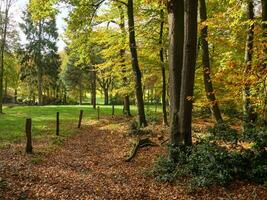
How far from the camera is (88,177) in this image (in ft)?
33.5

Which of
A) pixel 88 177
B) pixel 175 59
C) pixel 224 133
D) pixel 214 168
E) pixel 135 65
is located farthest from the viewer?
pixel 135 65

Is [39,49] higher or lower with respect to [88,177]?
higher

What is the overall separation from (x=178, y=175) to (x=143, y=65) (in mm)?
13167

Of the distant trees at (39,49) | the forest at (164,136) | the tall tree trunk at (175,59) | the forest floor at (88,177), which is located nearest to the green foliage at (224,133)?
the forest at (164,136)

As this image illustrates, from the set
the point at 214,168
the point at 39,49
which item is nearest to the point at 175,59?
the point at 214,168

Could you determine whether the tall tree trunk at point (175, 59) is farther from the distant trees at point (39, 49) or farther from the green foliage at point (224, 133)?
the distant trees at point (39, 49)

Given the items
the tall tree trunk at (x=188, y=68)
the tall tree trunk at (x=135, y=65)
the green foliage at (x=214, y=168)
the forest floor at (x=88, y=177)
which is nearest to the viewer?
the forest floor at (x=88, y=177)

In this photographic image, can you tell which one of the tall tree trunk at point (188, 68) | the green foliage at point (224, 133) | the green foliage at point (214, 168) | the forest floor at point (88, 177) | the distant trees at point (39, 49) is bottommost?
the forest floor at point (88, 177)

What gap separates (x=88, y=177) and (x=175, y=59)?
4.66 metres

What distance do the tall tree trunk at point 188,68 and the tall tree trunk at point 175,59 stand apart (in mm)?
265

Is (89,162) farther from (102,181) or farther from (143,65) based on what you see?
(143,65)

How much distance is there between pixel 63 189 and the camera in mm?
8805

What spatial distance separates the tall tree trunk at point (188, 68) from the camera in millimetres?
10352

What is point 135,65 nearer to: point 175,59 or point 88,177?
point 175,59
